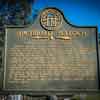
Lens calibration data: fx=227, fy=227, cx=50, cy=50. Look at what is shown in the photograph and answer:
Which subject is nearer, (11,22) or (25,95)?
(25,95)

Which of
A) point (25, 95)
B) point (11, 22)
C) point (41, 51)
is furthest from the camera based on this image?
point (11, 22)

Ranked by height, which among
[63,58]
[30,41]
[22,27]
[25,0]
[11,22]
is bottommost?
[63,58]

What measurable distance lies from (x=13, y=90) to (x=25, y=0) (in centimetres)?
795

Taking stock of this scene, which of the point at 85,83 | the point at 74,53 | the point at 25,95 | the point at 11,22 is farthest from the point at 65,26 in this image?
the point at 11,22

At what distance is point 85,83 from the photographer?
22.7 feet

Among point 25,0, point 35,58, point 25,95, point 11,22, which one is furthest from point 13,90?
point 25,0

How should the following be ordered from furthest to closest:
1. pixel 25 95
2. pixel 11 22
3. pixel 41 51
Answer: pixel 11 22 → pixel 41 51 → pixel 25 95

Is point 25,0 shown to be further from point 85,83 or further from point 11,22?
point 85,83

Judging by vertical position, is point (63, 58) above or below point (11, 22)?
below

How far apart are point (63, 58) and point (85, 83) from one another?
1.02 meters

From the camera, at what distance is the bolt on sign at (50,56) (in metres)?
6.90

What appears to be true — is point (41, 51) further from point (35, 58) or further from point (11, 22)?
point (11, 22)

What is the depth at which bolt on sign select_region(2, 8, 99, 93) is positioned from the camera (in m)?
6.90

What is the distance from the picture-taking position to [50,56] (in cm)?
707
